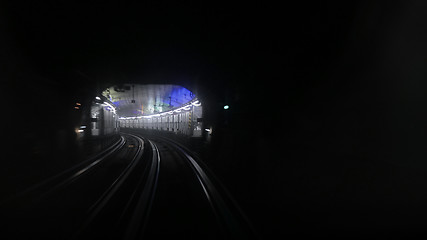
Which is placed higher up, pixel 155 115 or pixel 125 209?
pixel 155 115

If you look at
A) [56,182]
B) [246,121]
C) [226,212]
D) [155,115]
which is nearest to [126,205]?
[226,212]

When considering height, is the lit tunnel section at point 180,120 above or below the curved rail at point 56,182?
above

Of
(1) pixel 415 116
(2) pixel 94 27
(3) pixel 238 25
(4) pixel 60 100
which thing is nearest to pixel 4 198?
(2) pixel 94 27

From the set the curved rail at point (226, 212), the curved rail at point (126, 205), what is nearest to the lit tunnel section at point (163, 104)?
the curved rail at point (126, 205)

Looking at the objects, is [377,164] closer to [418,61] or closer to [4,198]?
[418,61]

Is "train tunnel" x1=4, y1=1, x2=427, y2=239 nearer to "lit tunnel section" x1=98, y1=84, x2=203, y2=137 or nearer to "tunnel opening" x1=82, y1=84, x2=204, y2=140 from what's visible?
"tunnel opening" x1=82, y1=84, x2=204, y2=140

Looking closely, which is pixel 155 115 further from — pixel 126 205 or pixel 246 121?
pixel 126 205

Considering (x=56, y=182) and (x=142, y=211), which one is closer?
(x=142, y=211)

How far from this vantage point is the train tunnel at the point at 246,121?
2910mm

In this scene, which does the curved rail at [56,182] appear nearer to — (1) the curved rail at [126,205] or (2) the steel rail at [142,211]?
(1) the curved rail at [126,205]

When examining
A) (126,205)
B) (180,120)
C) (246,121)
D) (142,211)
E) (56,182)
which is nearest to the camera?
(142,211)

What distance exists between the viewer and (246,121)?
27.7 feet

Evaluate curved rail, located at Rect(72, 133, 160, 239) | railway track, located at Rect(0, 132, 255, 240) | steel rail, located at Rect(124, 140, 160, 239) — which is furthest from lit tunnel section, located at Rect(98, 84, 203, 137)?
steel rail, located at Rect(124, 140, 160, 239)

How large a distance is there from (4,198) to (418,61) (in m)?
9.50
